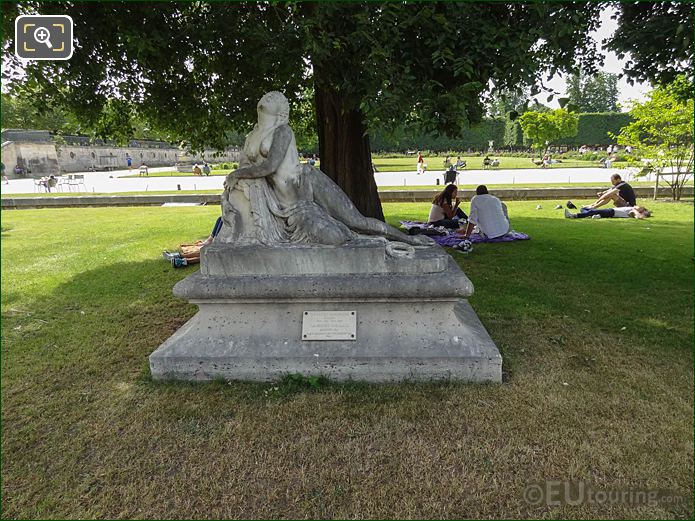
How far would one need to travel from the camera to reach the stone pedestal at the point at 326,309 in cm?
323

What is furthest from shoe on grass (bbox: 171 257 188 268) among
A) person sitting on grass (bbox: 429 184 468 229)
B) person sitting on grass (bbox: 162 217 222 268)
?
person sitting on grass (bbox: 429 184 468 229)

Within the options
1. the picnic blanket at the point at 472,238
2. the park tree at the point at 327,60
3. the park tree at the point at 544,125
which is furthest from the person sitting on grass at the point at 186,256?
the park tree at the point at 544,125

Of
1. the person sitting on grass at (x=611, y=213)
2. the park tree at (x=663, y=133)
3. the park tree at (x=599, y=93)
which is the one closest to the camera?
the person sitting on grass at (x=611, y=213)

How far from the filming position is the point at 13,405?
3.13 meters

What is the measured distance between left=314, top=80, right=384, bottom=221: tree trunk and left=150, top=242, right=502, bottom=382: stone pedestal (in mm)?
3989

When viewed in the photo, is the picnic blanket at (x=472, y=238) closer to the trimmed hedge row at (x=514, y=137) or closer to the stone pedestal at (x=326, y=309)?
the stone pedestal at (x=326, y=309)

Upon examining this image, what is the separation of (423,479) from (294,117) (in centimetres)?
800

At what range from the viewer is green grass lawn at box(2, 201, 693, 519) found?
219 centimetres

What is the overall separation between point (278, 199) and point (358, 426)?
1.96 m

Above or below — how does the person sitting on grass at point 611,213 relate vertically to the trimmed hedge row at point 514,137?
below

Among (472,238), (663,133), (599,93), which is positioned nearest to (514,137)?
(599,93)

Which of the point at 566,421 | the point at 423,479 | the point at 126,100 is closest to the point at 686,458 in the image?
the point at 566,421

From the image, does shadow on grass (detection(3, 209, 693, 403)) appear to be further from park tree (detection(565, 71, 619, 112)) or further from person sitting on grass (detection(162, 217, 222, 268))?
park tree (detection(565, 71, 619, 112))

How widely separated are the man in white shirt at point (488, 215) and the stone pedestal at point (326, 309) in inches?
191
